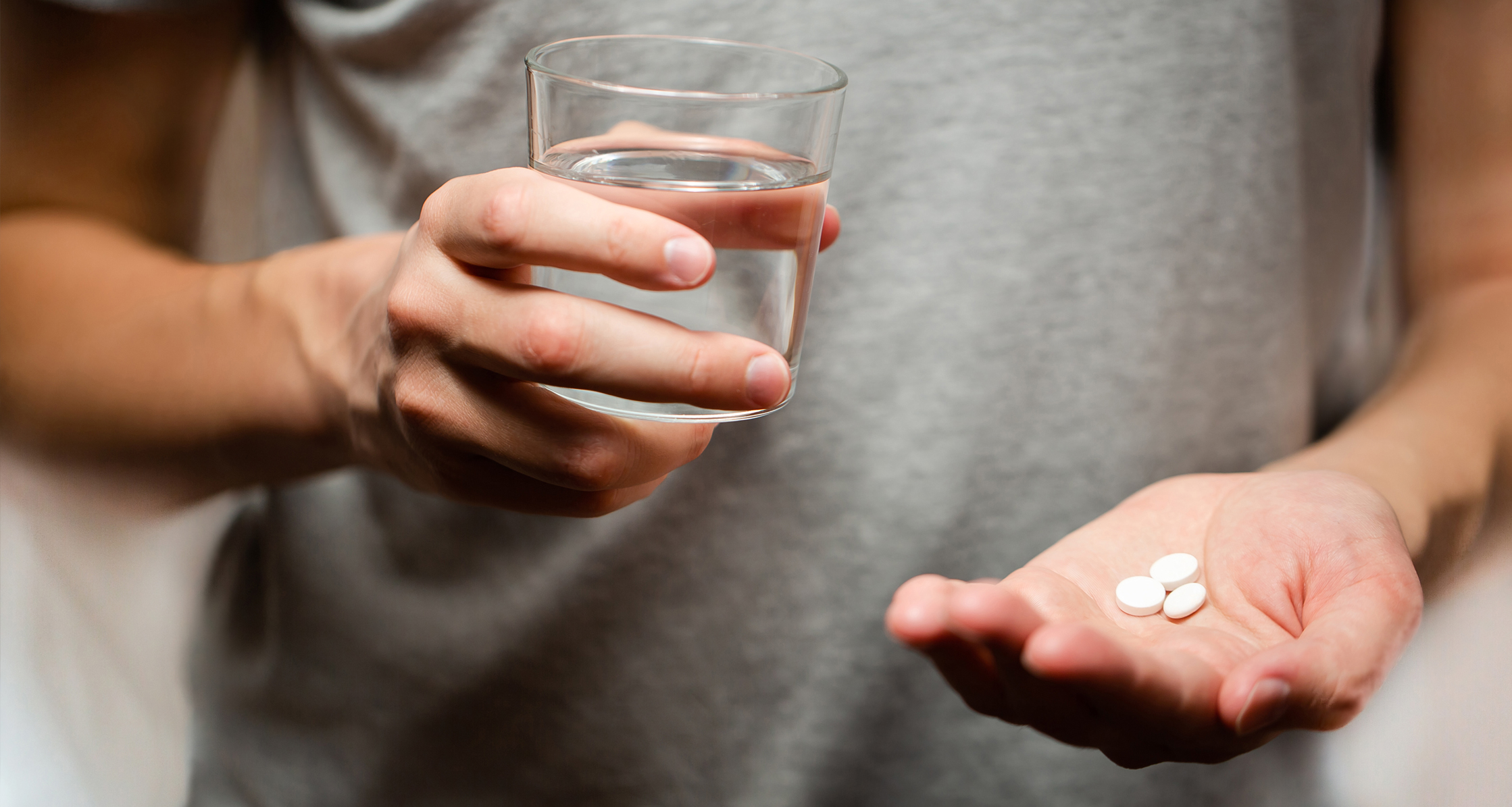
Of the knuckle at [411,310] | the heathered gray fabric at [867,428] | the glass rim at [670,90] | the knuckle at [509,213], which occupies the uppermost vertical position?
the glass rim at [670,90]

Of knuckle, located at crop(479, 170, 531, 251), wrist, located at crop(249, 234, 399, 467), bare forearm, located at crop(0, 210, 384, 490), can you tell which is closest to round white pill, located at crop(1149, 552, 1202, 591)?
knuckle, located at crop(479, 170, 531, 251)

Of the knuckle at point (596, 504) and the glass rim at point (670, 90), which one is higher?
the glass rim at point (670, 90)

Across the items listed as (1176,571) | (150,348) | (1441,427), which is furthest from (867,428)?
(150,348)

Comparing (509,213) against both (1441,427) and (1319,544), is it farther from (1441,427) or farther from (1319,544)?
(1441,427)

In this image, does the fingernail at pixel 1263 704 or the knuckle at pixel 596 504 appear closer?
the fingernail at pixel 1263 704

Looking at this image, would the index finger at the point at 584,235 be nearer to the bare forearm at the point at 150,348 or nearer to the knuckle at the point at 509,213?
the knuckle at the point at 509,213

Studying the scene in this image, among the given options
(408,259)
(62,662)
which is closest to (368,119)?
(408,259)

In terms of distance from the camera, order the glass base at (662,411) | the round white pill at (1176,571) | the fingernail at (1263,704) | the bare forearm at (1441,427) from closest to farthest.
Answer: the fingernail at (1263,704)
the glass base at (662,411)
the round white pill at (1176,571)
the bare forearm at (1441,427)

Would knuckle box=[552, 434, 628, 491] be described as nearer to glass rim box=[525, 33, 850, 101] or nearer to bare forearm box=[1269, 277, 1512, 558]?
glass rim box=[525, 33, 850, 101]

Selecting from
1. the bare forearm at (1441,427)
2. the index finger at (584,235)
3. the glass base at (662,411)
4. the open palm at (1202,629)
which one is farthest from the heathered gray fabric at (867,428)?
the index finger at (584,235)
